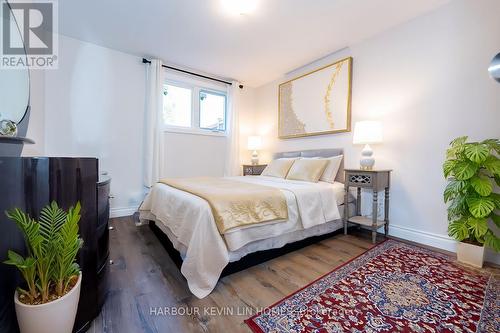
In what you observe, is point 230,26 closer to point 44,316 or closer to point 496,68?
point 496,68

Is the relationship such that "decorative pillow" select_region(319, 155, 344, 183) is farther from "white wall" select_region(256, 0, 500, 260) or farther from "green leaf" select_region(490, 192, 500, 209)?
"green leaf" select_region(490, 192, 500, 209)

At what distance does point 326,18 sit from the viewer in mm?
2432

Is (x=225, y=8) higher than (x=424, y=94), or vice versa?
(x=225, y=8)

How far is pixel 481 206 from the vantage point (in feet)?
5.58

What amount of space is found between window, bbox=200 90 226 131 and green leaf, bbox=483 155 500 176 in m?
3.72

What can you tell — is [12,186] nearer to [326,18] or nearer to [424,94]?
[326,18]

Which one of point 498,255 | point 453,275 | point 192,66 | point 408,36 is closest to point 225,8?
point 192,66

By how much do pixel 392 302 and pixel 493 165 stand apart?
1.40 m

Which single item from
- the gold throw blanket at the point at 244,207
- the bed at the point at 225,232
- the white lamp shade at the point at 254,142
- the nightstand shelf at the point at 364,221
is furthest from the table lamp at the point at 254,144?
the gold throw blanket at the point at 244,207

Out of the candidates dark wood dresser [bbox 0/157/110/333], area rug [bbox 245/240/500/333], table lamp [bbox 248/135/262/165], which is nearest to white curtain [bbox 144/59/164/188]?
table lamp [bbox 248/135/262/165]

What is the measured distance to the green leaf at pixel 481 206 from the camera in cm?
168

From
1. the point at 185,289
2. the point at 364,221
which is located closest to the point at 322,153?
the point at 364,221

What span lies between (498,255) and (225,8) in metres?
3.58

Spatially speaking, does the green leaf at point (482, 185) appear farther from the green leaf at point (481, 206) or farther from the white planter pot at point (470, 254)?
the white planter pot at point (470, 254)
